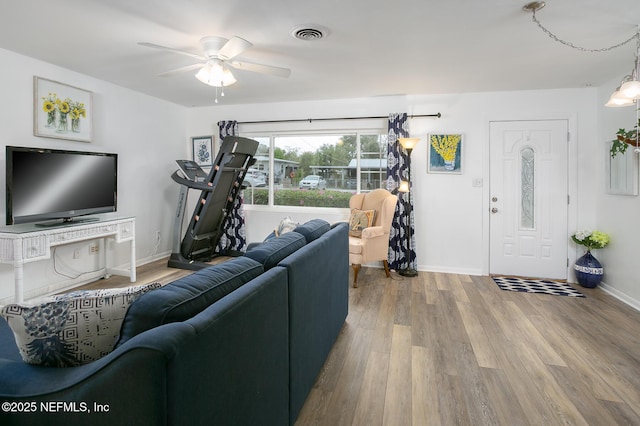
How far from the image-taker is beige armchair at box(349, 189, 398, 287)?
13.1 ft

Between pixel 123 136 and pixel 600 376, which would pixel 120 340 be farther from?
pixel 123 136

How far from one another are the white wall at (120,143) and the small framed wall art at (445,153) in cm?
387

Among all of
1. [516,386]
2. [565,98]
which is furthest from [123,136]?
[565,98]

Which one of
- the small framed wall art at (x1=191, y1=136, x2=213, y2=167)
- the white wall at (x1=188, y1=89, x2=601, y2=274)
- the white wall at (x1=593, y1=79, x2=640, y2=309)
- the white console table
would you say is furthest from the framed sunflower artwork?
the white wall at (x1=593, y1=79, x2=640, y2=309)

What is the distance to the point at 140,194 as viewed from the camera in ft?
15.6

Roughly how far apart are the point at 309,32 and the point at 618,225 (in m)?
3.76

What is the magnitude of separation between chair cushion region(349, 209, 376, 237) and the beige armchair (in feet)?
0.18

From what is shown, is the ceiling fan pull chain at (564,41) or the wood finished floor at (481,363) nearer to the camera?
the wood finished floor at (481,363)

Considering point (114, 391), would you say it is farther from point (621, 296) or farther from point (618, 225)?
point (618, 225)

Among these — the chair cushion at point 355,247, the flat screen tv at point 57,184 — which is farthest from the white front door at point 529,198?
the flat screen tv at point 57,184

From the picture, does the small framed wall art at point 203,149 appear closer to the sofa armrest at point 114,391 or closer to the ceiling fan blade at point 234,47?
the ceiling fan blade at point 234,47

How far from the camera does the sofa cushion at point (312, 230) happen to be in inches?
90.5

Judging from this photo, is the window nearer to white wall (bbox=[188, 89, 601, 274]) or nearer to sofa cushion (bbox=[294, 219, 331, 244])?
white wall (bbox=[188, 89, 601, 274])

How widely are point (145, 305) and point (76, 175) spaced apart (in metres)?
3.39
